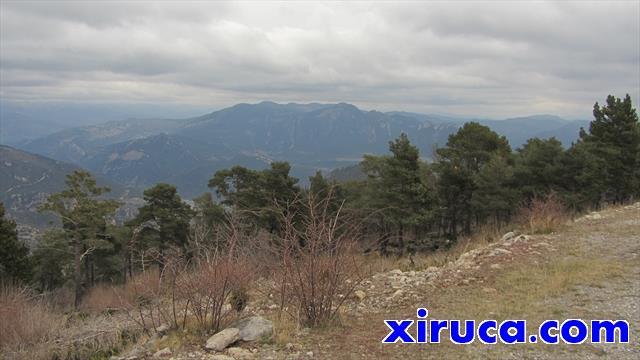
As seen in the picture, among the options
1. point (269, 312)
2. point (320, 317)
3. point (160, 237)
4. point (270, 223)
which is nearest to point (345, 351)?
point (320, 317)

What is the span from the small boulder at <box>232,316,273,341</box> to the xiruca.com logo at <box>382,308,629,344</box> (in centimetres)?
143

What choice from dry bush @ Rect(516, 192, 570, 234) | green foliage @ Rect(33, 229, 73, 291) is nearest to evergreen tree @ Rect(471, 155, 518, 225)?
dry bush @ Rect(516, 192, 570, 234)

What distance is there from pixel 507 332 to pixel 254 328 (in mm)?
3046

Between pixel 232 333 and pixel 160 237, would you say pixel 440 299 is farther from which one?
pixel 160 237

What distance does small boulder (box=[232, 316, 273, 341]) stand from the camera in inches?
209

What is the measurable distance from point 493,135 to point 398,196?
1006 cm

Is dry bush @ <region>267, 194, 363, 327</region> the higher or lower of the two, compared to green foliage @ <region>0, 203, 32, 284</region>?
higher

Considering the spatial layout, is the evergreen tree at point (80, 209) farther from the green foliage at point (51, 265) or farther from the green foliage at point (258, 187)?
the green foliage at point (258, 187)

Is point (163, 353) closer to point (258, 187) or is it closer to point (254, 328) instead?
point (254, 328)

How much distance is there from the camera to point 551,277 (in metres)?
6.97

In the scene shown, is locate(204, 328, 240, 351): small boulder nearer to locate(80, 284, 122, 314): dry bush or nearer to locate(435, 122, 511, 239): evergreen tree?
locate(80, 284, 122, 314): dry bush

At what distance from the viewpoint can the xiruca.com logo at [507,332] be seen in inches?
195

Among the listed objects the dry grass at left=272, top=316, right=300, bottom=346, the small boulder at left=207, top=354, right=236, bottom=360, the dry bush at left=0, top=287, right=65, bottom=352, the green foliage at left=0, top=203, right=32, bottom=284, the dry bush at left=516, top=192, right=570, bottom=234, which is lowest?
the green foliage at left=0, top=203, right=32, bottom=284

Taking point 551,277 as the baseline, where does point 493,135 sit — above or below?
above
